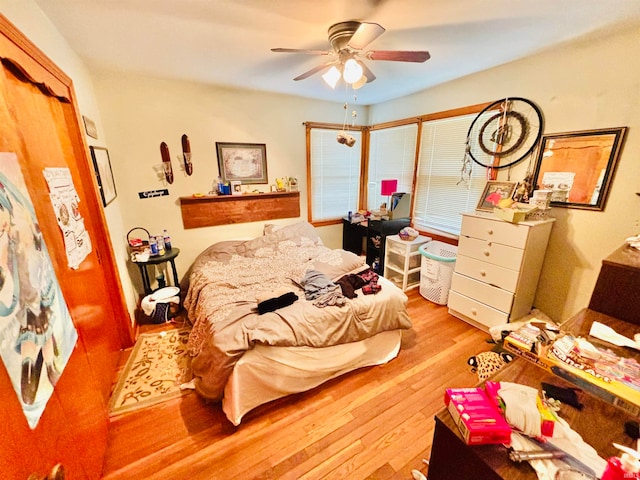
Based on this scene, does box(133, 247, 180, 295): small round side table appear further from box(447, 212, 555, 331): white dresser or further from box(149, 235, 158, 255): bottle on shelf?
box(447, 212, 555, 331): white dresser

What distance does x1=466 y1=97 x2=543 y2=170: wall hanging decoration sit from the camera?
7.59ft

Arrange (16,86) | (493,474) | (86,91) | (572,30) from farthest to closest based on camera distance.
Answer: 1. (86,91)
2. (572,30)
3. (16,86)
4. (493,474)

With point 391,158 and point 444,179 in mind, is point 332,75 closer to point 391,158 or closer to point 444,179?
point 444,179

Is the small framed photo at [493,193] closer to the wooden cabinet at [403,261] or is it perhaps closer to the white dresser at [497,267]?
the white dresser at [497,267]

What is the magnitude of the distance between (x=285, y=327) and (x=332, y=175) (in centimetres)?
288

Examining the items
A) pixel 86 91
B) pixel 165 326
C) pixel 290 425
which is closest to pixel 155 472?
pixel 290 425

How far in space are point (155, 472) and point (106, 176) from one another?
2307mm

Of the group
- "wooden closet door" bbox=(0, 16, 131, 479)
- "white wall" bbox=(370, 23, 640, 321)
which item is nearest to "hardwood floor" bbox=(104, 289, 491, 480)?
"wooden closet door" bbox=(0, 16, 131, 479)

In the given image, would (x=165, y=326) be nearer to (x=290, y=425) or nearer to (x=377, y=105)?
(x=290, y=425)

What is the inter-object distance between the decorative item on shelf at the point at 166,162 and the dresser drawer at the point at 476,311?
3.41 m

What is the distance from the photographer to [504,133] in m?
2.47

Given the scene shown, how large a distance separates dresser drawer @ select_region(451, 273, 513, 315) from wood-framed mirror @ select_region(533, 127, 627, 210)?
3.01 feet

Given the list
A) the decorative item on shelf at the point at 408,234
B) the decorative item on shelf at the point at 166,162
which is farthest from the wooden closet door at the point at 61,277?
the decorative item on shelf at the point at 408,234

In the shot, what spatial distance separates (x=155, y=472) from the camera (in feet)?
4.45
